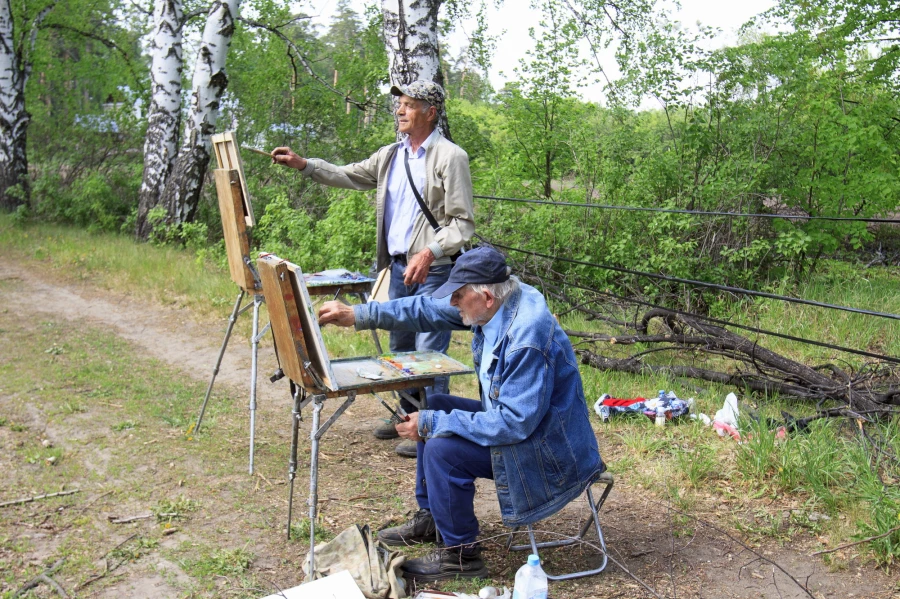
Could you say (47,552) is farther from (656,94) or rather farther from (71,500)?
(656,94)

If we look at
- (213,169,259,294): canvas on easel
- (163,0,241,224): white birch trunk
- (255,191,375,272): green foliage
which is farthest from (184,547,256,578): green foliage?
(163,0,241,224): white birch trunk

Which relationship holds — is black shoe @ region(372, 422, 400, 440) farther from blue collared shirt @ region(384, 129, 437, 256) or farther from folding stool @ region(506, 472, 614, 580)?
folding stool @ region(506, 472, 614, 580)

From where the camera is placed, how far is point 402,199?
14.3ft

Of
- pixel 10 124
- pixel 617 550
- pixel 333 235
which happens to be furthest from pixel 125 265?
pixel 617 550

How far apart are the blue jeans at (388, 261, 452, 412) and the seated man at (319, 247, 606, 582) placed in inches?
41.5

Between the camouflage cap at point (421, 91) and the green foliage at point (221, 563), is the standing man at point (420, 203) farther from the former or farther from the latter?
the green foliage at point (221, 563)

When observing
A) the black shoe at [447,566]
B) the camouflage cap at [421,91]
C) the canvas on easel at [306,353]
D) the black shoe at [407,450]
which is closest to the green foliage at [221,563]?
the black shoe at [447,566]

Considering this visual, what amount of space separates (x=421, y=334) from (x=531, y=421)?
1.53 m

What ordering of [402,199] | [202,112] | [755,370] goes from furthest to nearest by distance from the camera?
1. [202,112]
2. [755,370]
3. [402,199]

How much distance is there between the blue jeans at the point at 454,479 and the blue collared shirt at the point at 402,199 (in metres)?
1.56

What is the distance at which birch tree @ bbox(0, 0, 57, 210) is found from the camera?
12.5m

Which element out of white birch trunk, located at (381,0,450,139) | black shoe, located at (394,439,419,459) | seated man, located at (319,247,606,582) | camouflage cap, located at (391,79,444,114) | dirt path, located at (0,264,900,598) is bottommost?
dirt path, located at (0,264,900,598)

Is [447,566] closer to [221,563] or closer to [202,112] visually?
[221,563]

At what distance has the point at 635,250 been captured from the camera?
8602 mm
